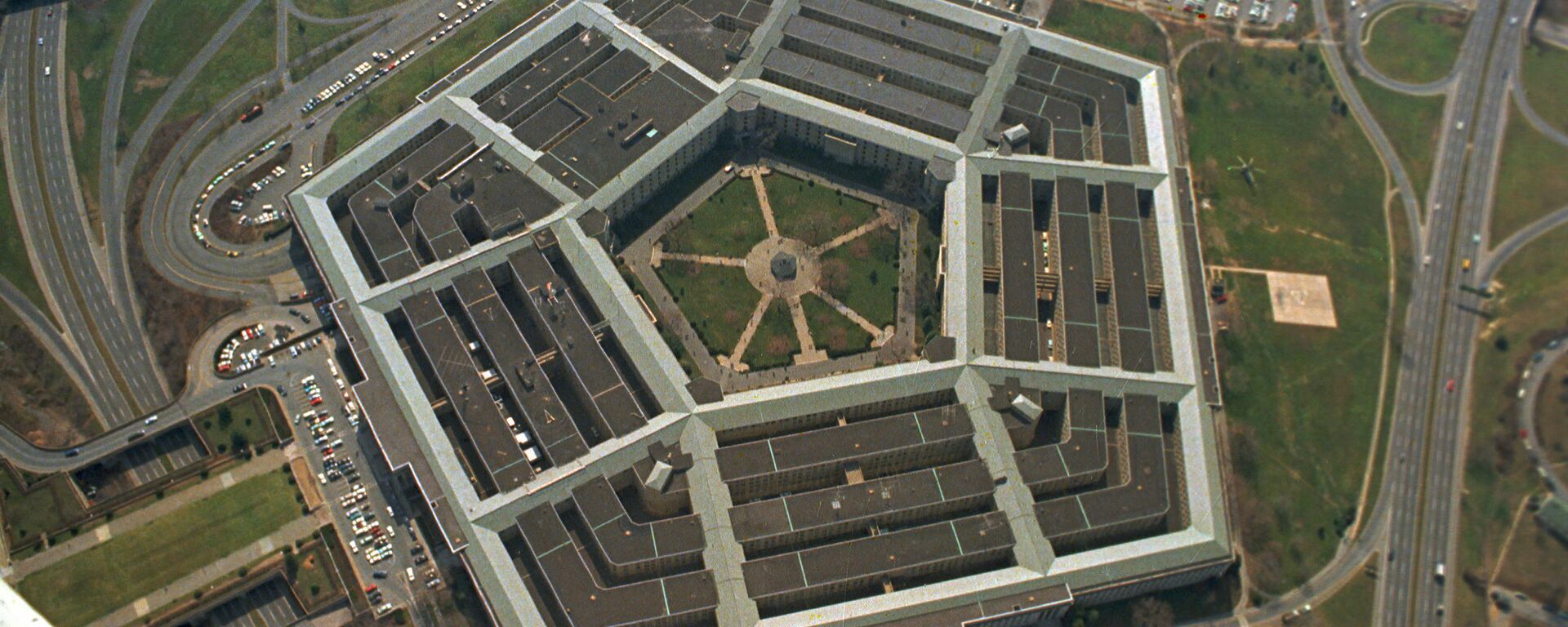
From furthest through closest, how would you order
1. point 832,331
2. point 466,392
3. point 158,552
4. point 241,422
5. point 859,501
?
1. point 832,331
2. point 241,422
3. point 466,392
4. point 158,552
5. point 859,501

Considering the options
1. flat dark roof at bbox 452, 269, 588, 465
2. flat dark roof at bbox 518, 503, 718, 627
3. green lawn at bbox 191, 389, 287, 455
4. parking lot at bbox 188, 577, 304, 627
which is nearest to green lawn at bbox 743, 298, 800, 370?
flat dark roof at bbox 452, 269, 588, 465

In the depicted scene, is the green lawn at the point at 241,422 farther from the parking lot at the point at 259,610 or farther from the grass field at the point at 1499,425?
the grass field at the point at 1499,425

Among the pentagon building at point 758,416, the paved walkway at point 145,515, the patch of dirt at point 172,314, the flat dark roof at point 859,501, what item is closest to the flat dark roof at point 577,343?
the pentagon building at point 758,416

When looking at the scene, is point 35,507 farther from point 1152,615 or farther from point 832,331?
point 1152,615

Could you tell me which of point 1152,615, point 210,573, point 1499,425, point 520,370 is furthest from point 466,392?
point 1499,425

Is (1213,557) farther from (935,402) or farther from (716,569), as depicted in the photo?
(716,569)

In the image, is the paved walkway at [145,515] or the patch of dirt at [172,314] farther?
the patch of dirt at [172,314]

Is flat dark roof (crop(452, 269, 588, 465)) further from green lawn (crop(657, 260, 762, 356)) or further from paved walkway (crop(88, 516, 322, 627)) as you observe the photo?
paved walkway (crop(88, 516, 322, 627))
